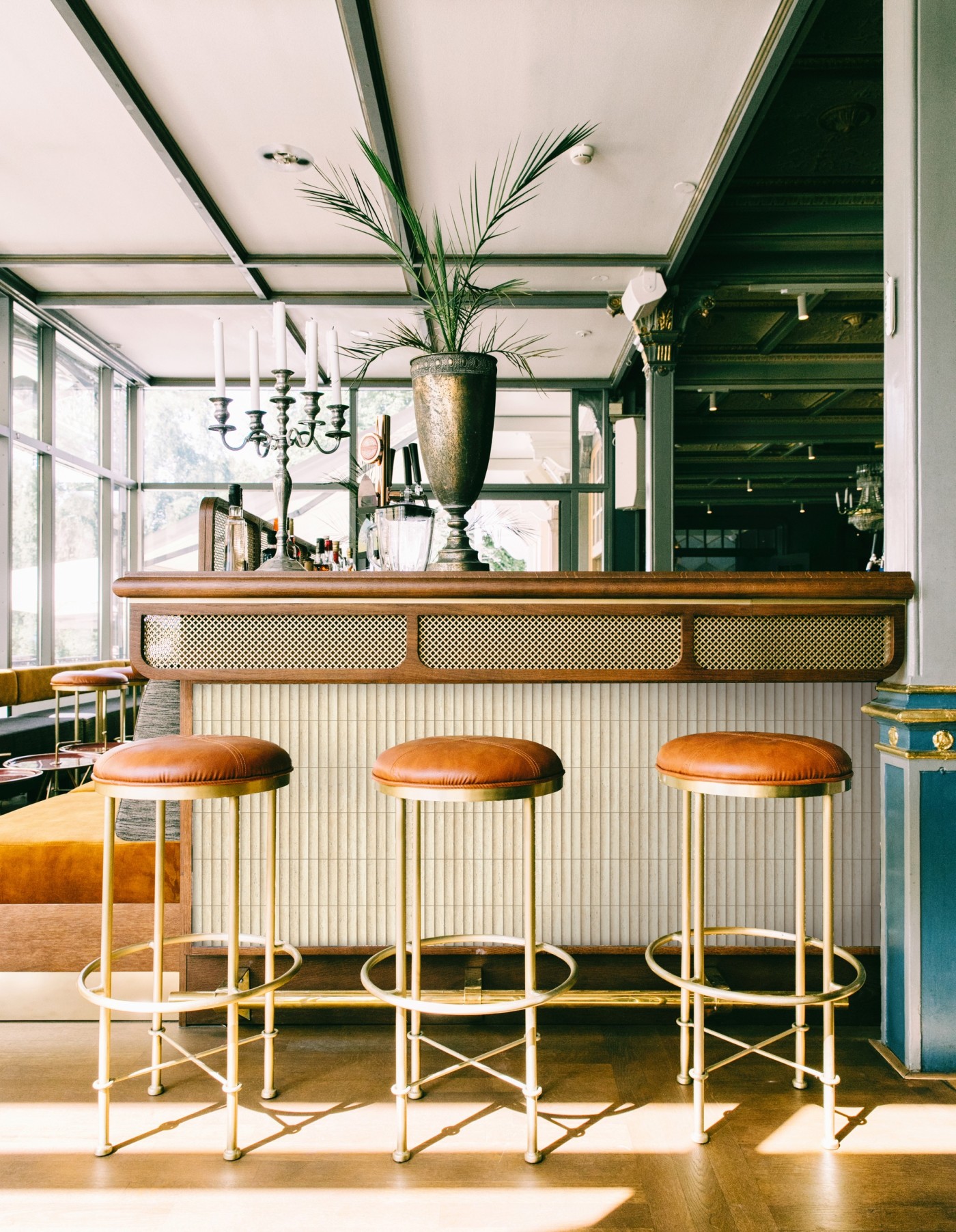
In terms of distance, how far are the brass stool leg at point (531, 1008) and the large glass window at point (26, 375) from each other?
216 inches

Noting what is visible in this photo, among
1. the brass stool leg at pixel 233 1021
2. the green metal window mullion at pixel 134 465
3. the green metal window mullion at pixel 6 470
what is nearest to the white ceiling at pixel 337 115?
the green metal window mullion at pixel 6 470

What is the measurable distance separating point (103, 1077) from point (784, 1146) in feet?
4.41

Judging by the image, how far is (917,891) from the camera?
188 centimetres

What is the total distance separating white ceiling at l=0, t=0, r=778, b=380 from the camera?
3.10m

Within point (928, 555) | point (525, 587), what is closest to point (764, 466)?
point (928, 555)

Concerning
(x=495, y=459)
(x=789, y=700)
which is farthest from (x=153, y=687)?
(x=495, y=459)

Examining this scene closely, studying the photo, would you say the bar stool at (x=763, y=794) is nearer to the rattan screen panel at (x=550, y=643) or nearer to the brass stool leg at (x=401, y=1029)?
the rattan screen panel at (x=550, y=643)

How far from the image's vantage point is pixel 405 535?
219cm

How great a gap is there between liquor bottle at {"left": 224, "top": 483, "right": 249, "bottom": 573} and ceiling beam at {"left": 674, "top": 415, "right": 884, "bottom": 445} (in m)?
6.98

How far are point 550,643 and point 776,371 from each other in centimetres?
567

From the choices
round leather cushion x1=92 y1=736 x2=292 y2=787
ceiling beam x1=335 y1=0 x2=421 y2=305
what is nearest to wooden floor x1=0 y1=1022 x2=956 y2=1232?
round leather cushion x1=92 y1=736 x2=292 y2=787

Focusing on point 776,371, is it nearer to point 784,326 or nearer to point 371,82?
point 784,326

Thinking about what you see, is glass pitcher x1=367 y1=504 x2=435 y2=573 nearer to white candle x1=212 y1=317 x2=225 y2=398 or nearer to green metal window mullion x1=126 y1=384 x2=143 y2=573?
white candle x1=212 y1=317 x2=225 y2=398

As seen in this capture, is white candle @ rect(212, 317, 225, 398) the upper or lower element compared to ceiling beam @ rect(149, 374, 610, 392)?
lower
